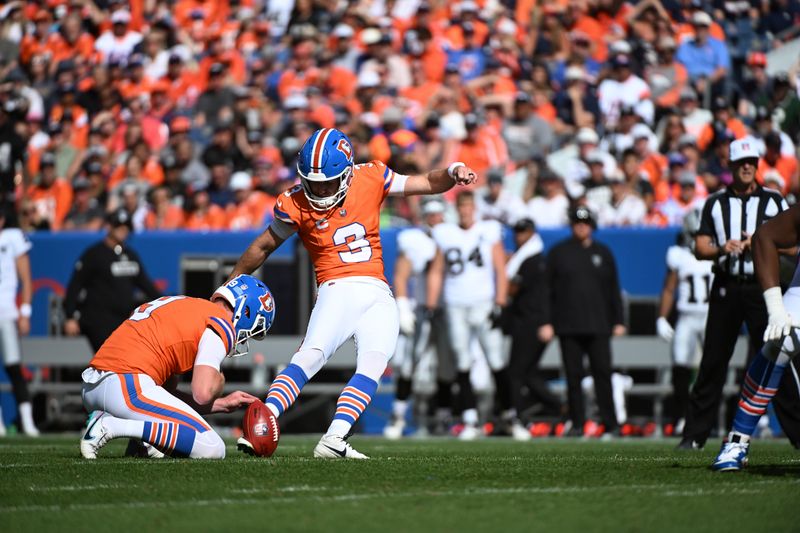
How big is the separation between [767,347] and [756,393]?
245 millimetres

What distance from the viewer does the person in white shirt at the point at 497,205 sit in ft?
49.3

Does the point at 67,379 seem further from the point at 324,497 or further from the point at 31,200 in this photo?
the point at 324,497

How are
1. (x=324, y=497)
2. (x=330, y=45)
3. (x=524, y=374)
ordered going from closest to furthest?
1. (x=324, y=497)
2. (x=524, y=374)
3. (x=330, y=45)

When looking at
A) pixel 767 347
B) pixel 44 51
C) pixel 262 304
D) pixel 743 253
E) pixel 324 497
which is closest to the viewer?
pixel 324 497

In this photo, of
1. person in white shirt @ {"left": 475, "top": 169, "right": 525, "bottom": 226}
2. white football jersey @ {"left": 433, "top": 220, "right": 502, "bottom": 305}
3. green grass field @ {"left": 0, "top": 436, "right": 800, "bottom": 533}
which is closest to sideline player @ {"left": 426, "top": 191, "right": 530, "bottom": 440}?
white football jersey @ {"left": 433, "top": 220, "right": 502, "bottom": 305}

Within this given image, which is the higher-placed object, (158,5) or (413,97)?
(158,5)

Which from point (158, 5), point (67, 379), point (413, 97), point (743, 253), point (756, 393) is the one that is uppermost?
point (158, 5)

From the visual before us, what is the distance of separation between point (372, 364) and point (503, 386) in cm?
585

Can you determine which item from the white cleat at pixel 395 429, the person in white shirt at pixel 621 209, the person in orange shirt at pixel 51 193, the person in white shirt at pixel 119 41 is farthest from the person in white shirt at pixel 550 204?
the person in white shirt at pixel 119 41

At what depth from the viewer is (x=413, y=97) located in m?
17.4

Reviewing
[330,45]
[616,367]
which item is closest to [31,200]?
[330,45]

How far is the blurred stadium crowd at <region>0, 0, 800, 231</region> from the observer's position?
1513cm

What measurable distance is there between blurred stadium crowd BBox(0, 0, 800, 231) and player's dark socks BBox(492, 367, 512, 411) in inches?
96.6

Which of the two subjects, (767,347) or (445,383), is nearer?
(767,347)
